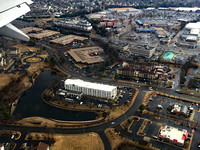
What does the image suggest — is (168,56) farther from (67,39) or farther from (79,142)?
(79,142)

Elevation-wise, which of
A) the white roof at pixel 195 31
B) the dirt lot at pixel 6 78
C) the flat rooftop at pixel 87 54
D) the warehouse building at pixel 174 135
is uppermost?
the white roof at pixel 195 31

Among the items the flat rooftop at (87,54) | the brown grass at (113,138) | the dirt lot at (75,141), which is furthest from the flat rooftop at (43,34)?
the brown grass at (113,138)

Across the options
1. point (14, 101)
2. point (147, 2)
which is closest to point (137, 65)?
point (14, 101)

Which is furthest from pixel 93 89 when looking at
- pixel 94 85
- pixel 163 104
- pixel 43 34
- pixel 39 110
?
pixel 43 34

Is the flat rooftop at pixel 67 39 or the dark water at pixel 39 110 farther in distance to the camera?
the flat rooftop at pixel 67 39

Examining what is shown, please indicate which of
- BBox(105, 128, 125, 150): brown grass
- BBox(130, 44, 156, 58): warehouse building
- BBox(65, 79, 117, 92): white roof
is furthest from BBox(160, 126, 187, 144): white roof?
BBox(130, 44, 156, 58): warehouse building

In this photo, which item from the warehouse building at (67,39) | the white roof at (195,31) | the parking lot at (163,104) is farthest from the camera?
the white roof at (195,31)

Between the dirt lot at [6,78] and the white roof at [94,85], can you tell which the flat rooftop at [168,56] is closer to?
the white roof at [94,85]
